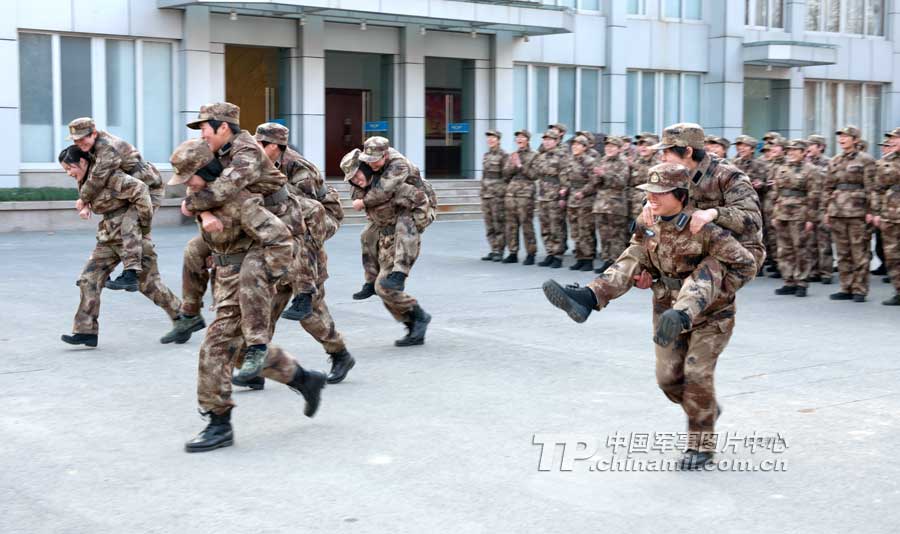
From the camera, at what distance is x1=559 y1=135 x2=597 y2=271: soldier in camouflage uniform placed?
16703 mm

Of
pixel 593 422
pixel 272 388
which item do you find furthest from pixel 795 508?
pixel 272 388

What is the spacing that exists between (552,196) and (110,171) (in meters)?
8.64

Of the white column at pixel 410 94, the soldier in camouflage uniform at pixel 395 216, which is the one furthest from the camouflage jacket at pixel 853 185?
the white column at pixel 410 94

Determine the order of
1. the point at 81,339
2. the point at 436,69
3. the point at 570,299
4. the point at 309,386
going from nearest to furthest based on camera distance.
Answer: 1. the point at 570,299
2. the point at 309,386
3. the point at 81,339
4. the point at 436,69

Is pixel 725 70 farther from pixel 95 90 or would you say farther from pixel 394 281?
pixel 394 281

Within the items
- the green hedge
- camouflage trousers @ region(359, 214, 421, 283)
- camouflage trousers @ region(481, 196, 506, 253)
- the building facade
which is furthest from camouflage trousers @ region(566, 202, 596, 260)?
the green hedge

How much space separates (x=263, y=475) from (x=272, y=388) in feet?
7.87

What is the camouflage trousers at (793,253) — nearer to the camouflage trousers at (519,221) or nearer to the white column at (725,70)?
the camouflage trousers at (519,221)

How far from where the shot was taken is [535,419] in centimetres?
732

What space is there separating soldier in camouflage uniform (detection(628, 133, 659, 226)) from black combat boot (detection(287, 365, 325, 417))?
9450 millimetres

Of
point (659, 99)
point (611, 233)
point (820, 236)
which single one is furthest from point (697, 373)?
point (659, 99)

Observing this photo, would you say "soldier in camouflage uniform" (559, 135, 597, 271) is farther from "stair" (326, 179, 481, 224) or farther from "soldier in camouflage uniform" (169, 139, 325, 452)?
"soldier in camouflage uniform" (169, 139, 325, 452)

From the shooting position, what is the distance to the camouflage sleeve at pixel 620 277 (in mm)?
5926

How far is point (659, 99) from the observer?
106 ft
